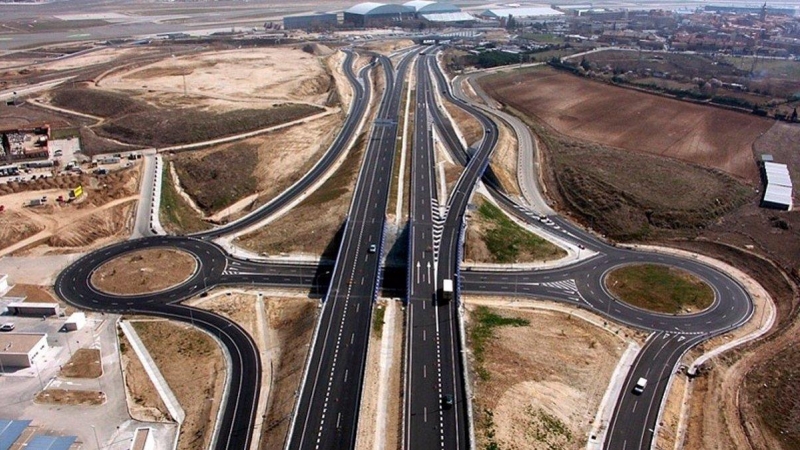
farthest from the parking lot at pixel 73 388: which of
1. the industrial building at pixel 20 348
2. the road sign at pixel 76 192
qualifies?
the road sign at pixel 76 192

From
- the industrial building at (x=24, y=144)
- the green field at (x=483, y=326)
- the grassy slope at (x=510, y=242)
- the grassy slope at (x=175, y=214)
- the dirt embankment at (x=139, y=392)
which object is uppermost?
the industrial building at (x=24, y=144)

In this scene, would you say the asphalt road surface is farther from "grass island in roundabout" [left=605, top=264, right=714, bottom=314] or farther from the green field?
"grass island in roundabout" [left=605, top=264, right=714, bottom=314]

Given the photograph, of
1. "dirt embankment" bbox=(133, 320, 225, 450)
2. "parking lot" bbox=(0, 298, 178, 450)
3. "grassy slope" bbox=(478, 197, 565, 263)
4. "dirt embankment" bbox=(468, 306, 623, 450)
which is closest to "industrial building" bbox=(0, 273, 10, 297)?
"parking lot" bbox=(0, 298, 178, 450)

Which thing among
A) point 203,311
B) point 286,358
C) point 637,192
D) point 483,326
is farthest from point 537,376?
point 637,192

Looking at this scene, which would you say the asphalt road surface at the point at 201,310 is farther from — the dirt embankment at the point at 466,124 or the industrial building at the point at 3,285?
the dirt embankment at the point at 466,124

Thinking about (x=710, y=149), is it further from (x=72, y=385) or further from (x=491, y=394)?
(x=72, y=385)
